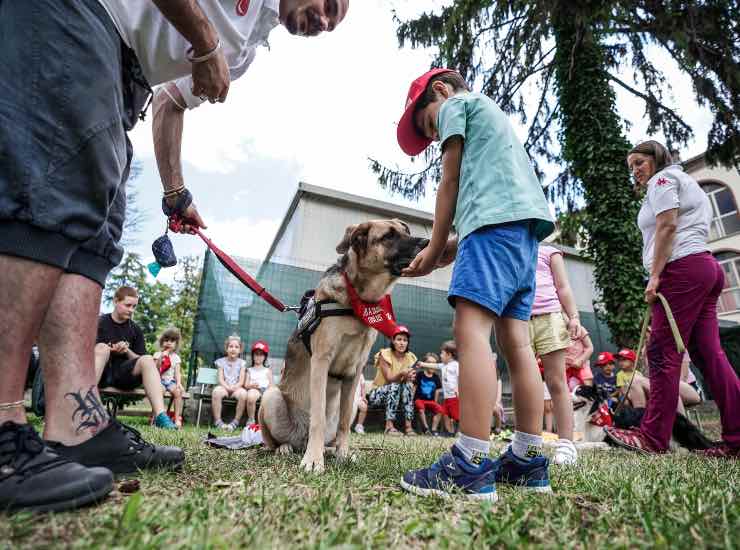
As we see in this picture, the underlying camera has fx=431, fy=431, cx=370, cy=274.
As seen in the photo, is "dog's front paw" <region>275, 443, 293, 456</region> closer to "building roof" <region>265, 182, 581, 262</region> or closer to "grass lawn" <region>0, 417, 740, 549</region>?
"grass lawn" <region>0, 417, 740, 549</region>

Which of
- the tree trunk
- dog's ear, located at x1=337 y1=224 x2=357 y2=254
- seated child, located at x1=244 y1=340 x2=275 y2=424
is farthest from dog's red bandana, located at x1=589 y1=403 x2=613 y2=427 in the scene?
seated child, located at x1=244 y1=340 x2=275 y2=424

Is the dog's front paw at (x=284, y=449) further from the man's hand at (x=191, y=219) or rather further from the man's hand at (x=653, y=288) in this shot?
the man's hand at (x=653, y=288)

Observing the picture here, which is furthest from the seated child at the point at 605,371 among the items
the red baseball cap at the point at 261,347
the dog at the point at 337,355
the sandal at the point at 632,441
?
the dog at the point at 337,355

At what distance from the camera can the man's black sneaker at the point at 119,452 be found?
61.1 inches

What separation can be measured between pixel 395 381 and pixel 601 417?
4067 mm

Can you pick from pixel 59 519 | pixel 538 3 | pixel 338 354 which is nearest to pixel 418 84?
pixel 338 354

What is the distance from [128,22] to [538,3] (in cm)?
908

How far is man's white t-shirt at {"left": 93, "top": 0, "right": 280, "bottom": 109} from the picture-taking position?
1615mm

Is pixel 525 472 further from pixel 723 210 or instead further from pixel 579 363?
pixel 723 210

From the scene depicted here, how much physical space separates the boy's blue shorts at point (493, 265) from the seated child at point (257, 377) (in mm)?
6938

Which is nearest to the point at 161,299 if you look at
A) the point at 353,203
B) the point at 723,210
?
the point at 353,203

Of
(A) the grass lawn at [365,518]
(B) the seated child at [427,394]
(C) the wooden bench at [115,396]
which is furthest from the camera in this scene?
(B) the seated child at [427,394]

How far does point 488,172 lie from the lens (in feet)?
6.71

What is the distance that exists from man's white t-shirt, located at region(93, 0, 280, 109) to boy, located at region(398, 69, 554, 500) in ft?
3.22
